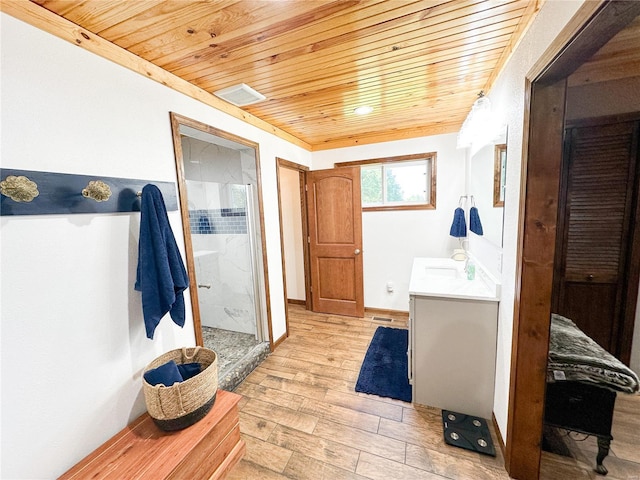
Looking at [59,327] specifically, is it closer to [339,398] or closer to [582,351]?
[339,398]

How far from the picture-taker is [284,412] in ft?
5.97

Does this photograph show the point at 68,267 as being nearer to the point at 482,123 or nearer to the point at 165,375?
the point at 165,375

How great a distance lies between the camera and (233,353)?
2422mm

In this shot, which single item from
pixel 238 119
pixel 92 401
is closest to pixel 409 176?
pixel 238 119

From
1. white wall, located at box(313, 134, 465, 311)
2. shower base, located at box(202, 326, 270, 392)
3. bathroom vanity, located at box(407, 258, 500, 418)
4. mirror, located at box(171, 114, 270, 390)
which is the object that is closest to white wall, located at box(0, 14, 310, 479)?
shower base, located at box(202, 326, 270, 392)

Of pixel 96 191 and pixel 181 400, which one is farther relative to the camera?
pixel 181 400

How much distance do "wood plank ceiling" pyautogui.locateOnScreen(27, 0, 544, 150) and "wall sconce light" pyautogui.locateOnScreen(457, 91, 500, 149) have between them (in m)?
0.16

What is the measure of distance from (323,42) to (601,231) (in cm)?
248

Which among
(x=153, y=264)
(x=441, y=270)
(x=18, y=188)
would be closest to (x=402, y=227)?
(x=441, y=270)

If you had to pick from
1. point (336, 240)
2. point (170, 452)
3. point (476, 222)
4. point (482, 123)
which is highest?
point (482, 123)

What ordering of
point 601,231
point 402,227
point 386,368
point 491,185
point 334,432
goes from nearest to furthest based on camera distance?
1. point 334,432
2. point 491,185
3. point 601,231
4. point 386,368
5. point 402,227

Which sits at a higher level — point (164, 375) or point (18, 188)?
point (18, 188)

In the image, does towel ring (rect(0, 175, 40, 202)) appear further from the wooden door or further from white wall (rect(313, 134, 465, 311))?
white wall (rect(313, 134, 465, 311))

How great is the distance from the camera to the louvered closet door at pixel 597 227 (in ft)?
6.10
